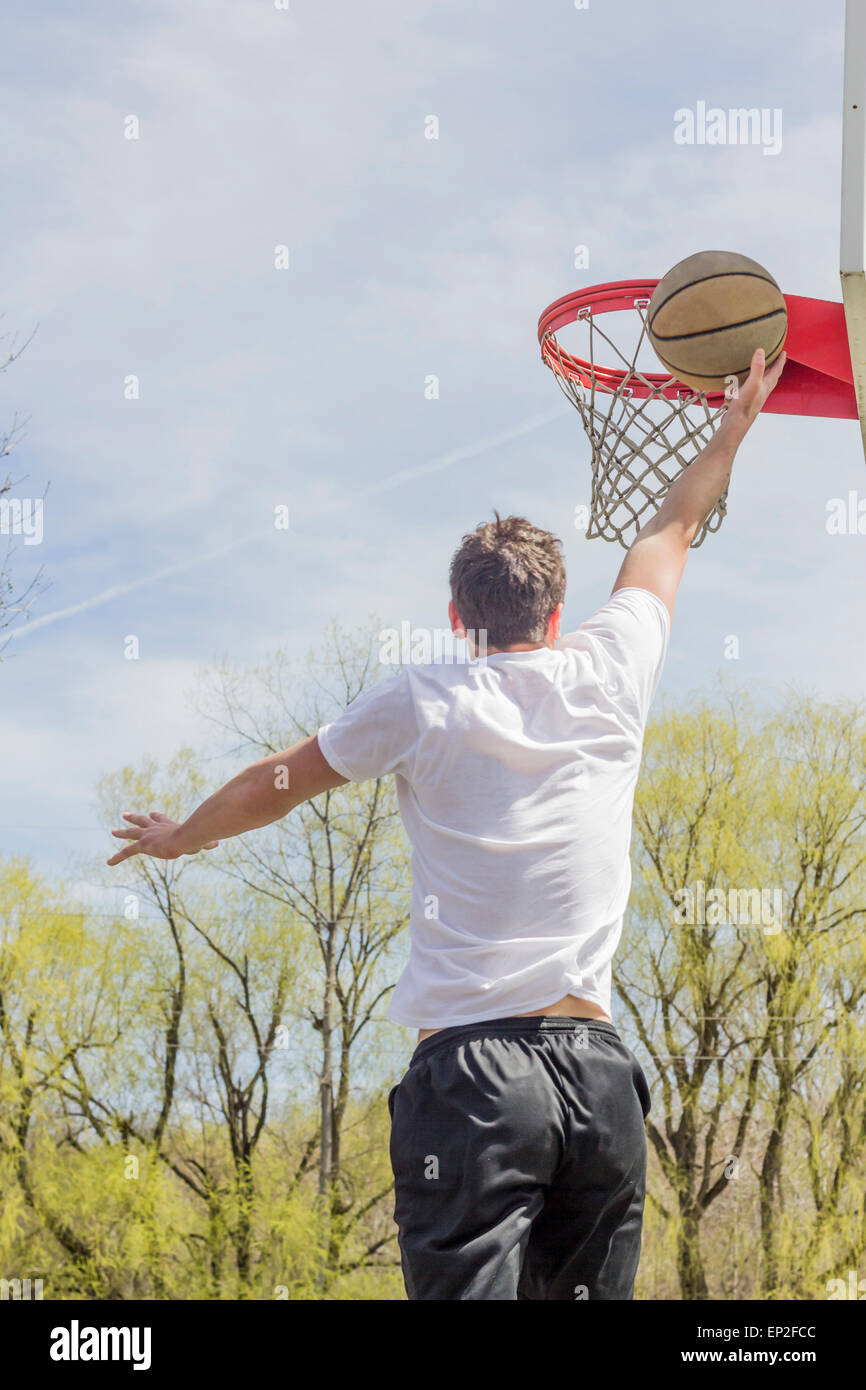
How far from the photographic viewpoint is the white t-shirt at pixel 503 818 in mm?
2330

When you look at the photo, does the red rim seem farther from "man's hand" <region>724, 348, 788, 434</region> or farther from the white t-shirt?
the white t-shirt

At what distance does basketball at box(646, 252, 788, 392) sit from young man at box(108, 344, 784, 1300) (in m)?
1.67

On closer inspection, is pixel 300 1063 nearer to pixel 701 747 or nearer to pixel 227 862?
pixel 227 862

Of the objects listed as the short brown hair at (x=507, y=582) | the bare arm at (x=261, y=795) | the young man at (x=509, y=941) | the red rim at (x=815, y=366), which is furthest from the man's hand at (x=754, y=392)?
the bare arm at (x=261, y=795)

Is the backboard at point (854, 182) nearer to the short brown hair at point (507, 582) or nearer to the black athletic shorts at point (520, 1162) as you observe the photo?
the short brown hair at point (507, 582)

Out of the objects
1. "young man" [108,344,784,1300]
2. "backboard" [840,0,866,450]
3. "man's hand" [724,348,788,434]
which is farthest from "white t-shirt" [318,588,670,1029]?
"backboard" [840,0,866,450]

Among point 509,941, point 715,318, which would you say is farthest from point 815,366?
point 509,941

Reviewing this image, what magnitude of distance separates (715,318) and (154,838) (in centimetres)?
246

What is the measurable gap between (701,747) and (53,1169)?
1272 cm

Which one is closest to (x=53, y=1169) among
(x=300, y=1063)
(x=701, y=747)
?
(x=300, y=1063)

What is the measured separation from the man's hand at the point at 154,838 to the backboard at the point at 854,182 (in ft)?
6.83

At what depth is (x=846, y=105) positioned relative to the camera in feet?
10.9
